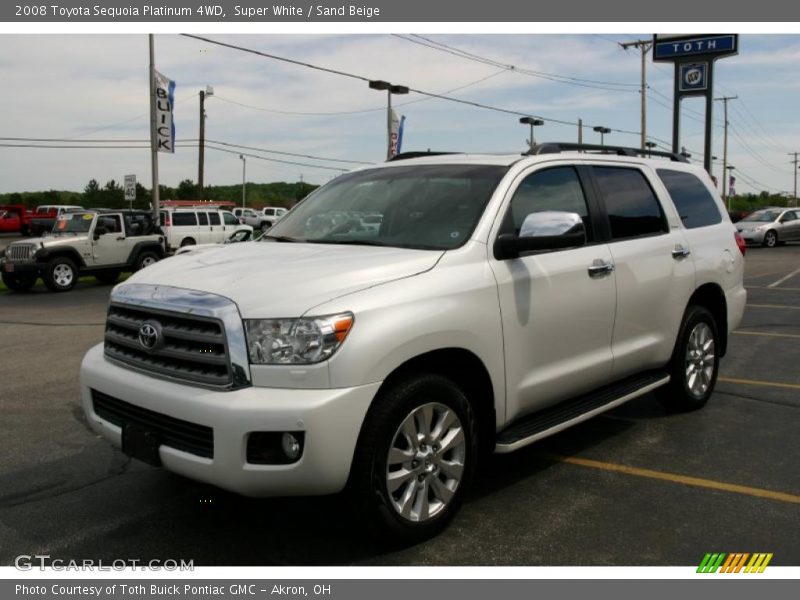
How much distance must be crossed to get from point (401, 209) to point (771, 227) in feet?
99.0

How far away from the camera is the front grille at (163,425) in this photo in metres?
3.19

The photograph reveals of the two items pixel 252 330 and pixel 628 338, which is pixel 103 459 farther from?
pixel 628 338

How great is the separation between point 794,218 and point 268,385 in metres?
33.1

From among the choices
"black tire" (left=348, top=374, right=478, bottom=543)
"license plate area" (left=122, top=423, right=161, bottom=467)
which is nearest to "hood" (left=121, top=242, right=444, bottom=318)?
"black tire" (left=348, top=374, right=478, bottom=543)

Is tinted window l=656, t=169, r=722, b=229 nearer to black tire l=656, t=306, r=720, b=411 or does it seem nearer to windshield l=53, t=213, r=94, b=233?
black tire l=656, t=306, r=720, b=411

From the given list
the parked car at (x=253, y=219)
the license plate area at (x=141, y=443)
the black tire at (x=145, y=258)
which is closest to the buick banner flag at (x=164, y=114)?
the black tire at (x=145, y=258)

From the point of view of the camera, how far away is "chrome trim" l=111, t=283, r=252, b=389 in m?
3.15

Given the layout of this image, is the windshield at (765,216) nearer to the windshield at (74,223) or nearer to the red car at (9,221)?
the windshield at (74,223)

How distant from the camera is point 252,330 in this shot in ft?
10.4

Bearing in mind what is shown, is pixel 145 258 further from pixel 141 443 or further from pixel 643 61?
pixel 643 61

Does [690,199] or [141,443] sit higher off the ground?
[690,199]

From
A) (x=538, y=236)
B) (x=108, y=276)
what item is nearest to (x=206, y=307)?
(x=538, y=236)

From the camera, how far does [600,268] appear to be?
4570 millimetres
